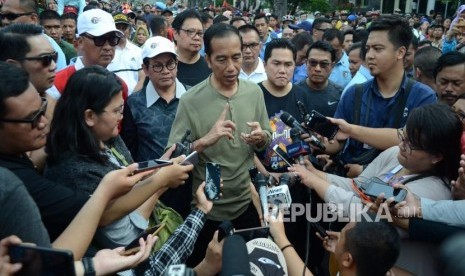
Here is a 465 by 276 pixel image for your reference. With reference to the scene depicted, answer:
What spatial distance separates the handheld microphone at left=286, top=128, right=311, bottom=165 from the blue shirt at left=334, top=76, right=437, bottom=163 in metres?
0.67

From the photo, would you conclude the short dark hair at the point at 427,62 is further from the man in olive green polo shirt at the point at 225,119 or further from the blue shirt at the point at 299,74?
the man in olive green polo shirt at the point at 225,119

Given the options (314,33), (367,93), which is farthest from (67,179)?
(314,33)

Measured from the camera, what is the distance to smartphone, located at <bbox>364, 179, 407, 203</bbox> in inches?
83.4

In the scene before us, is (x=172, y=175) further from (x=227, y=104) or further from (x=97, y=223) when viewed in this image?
(x=227, y=104)

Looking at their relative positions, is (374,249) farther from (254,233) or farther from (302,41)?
(302,41)

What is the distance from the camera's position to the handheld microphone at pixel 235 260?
3.84ft

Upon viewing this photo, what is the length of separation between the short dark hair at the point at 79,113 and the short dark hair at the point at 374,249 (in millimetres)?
1223

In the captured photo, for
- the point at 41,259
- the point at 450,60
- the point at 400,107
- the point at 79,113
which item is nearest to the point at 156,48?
the point at 79,113

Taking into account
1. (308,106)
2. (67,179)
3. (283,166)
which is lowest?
(283,166)

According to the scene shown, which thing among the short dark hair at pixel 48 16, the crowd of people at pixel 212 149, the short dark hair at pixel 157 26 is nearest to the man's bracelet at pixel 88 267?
the crowd of people at pixel 212 149

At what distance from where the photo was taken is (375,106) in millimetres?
3240

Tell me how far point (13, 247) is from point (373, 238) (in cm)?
140

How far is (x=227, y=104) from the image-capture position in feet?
10.1

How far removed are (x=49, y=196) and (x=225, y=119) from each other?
4.77 feet
